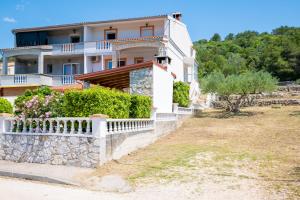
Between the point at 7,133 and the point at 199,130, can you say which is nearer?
the point at 7,133

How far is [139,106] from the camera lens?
14.5m

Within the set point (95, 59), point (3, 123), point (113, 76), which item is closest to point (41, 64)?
point (95, 59)

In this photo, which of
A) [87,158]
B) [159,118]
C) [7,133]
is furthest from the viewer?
[159,118]

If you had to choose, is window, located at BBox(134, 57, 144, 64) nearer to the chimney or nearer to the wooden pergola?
the chimney

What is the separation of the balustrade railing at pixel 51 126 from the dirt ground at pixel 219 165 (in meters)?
1.54

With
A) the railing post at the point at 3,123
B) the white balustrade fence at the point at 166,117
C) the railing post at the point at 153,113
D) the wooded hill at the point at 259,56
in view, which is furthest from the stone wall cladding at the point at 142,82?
the wooded hill at the point at 259,56

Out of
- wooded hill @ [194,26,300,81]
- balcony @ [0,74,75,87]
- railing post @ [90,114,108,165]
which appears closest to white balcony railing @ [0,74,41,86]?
balcony @ [0,74,75,87]

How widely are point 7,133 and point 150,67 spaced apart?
704 centimetres

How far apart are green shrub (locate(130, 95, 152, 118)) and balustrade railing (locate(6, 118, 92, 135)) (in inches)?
134

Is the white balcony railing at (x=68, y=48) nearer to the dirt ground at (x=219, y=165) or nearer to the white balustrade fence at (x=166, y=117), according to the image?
the white balustrade fence at (x=166, y=117)

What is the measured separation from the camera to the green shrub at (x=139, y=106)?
14203 mm

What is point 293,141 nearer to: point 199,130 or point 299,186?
point 199,130

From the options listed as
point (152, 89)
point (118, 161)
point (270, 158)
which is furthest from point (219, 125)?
point (118, 161)

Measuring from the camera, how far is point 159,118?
16906 mm
